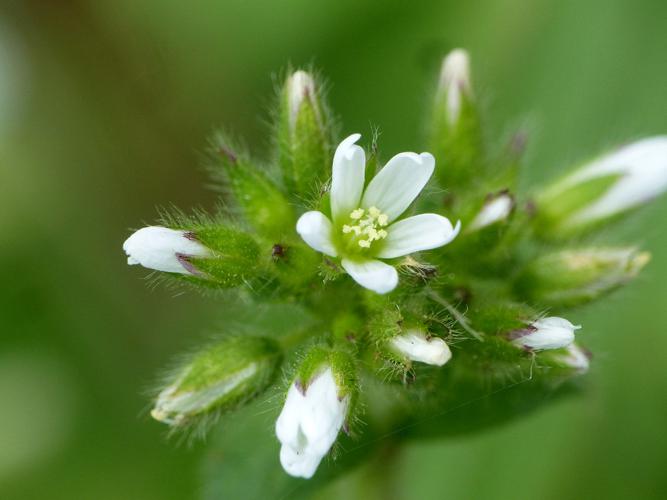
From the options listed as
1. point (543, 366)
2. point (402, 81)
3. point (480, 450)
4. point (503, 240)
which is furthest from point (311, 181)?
point (402, 81)

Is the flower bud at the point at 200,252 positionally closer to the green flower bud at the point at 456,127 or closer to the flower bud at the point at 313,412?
the flower bud at the point at 313,412

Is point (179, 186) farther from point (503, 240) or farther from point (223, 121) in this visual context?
point (503, 240)

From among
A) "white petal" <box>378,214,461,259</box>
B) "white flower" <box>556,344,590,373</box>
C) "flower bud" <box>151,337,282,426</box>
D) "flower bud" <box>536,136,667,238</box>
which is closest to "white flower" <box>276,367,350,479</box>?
"flower bud" <box>151,337,282,426</box>

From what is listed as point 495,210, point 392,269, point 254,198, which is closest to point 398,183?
point 392,269

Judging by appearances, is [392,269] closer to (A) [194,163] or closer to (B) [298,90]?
(B) [298,90]

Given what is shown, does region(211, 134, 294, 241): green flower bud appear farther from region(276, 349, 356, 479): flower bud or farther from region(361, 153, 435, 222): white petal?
region(276, 349, 356, 479): flower bud
